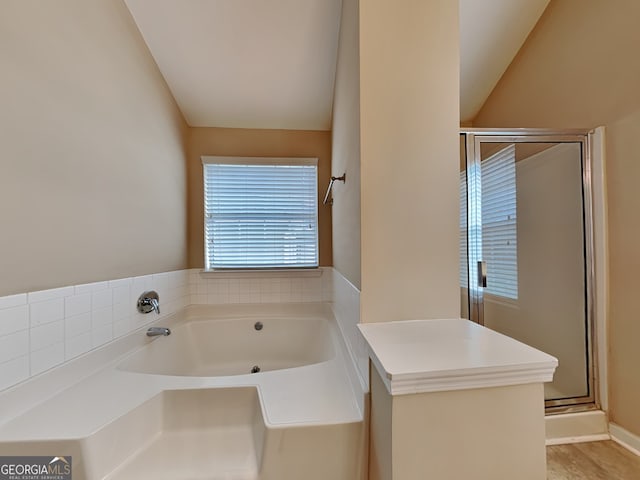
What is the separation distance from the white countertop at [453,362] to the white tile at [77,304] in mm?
1324

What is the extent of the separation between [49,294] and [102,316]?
1.07 ft

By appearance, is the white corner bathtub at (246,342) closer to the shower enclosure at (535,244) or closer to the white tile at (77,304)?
the white tile at (77,304)

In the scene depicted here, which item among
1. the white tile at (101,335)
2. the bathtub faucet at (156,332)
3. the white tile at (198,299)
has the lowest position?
the bathtub faucet at (156,332)

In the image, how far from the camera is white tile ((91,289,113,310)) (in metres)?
1.26

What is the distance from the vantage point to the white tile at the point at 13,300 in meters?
0.88

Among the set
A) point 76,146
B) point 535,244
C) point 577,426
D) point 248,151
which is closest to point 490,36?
point 535,244

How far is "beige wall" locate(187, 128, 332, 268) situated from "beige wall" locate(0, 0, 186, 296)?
1.74ft

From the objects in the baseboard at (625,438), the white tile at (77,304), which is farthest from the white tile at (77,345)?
the baseboard at (625,438)

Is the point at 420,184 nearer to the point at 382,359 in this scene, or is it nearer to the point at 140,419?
the point at 382,359

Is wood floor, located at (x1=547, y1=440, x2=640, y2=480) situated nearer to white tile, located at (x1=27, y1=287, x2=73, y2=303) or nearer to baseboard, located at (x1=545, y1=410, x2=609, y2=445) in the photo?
baseboard, located at (x1=545, y1=410, x2=609, y2=445)

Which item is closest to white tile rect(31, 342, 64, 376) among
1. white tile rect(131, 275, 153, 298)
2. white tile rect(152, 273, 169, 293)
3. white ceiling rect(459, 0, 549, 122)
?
white tile rect(131, 275, 153, 298)

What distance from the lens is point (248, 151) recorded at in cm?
246

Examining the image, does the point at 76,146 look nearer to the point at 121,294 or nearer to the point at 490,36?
the point at 121,294

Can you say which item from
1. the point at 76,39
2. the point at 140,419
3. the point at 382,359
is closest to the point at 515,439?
the point at 382,359
